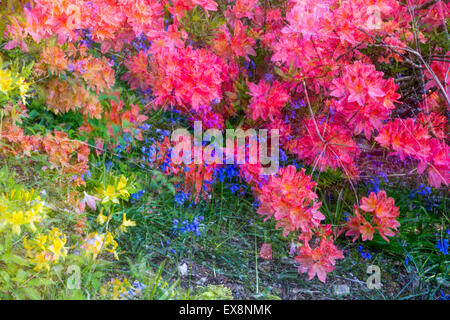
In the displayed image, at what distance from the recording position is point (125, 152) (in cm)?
232

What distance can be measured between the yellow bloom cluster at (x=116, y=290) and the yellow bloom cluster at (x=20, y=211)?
0.33 meters

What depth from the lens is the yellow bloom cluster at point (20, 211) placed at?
1429 mm

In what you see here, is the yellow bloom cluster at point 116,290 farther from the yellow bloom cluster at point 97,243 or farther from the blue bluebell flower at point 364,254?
the blue bluebell flower at point 364,254

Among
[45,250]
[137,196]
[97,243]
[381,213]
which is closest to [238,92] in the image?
[137,196]

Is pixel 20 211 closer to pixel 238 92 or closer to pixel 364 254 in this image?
pixel 238 92

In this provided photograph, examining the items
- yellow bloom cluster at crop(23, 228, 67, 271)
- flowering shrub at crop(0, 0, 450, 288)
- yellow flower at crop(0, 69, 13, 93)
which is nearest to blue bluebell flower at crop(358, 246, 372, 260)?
flowering shrub at crop(0, 0, 450, 288)

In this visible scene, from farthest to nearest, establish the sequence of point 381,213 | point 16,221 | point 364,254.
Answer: point 364,254 → point 381,213 → point 16,221

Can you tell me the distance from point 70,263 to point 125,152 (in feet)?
2.44

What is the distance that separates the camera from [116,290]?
63.9 inches

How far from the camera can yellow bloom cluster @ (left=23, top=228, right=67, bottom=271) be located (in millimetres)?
1513

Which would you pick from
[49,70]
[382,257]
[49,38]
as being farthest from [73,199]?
[382,257]

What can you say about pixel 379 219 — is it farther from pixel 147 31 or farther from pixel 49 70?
pixel 49 70

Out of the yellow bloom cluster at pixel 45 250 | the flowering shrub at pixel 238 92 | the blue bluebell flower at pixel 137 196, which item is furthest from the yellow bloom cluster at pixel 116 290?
the blue bluebell flower at pixel 137 196

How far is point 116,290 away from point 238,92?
105cm
